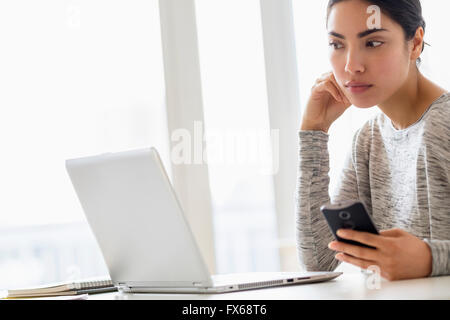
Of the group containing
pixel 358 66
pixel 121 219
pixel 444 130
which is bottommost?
pixel 121 219

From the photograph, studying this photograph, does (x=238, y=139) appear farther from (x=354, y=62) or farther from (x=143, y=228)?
(x=143, y=228)

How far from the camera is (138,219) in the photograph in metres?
1.15

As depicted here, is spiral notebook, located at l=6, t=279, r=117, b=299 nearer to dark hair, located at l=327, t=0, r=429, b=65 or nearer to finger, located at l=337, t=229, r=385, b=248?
finger, located at l=337, t=229, r=385, b=248

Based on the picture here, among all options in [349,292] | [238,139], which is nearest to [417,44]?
[349,292]

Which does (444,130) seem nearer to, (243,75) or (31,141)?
(243,75)

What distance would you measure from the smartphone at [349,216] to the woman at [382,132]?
21 centimetres

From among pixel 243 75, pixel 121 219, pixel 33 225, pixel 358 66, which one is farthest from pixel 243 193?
pixel 121 219

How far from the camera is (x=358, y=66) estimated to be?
1435 millimetres

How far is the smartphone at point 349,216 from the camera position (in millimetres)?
1031

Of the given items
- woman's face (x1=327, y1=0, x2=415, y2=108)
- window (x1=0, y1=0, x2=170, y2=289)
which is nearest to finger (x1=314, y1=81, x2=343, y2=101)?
woman's face (x1=327, y1=0, x2=415, y2=108)

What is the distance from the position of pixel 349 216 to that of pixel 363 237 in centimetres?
6

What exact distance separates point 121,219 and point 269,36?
1.74 m
